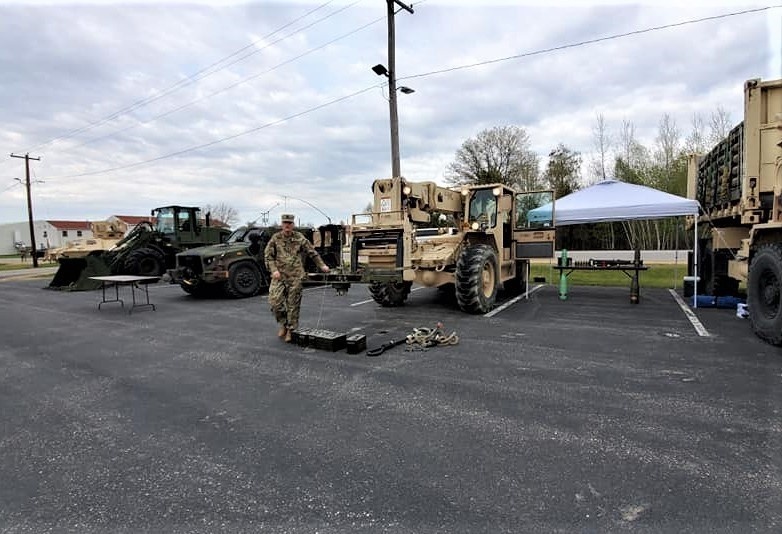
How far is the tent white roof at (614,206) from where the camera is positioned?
29.4 feet

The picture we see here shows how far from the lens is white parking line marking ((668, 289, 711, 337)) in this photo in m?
6.28

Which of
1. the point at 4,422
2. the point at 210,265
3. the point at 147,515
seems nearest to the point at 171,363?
the point at 4,422

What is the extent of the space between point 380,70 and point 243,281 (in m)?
7.96

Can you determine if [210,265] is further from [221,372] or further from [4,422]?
[4,422]

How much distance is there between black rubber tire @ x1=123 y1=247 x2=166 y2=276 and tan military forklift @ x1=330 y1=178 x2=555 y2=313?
10.0m

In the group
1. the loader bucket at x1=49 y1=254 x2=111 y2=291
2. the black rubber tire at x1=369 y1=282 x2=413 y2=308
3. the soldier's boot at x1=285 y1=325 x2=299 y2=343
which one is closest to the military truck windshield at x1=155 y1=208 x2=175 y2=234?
the loader bucket at x1=49 y1=254 x2=111 y2=291

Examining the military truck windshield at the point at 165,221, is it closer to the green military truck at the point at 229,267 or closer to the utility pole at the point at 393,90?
the green military truck at the point at 229,267

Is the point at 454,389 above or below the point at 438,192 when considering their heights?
below

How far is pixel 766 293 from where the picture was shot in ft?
18.9

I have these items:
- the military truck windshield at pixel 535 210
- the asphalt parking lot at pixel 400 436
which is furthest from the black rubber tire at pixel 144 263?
the military truck windshield at pixel 535 210

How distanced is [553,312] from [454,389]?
4.88m

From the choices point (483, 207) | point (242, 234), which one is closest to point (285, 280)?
point (483, 207)

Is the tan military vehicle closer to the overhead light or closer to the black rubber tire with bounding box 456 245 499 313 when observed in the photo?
the overhead light

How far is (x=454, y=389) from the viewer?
4.12 metres
